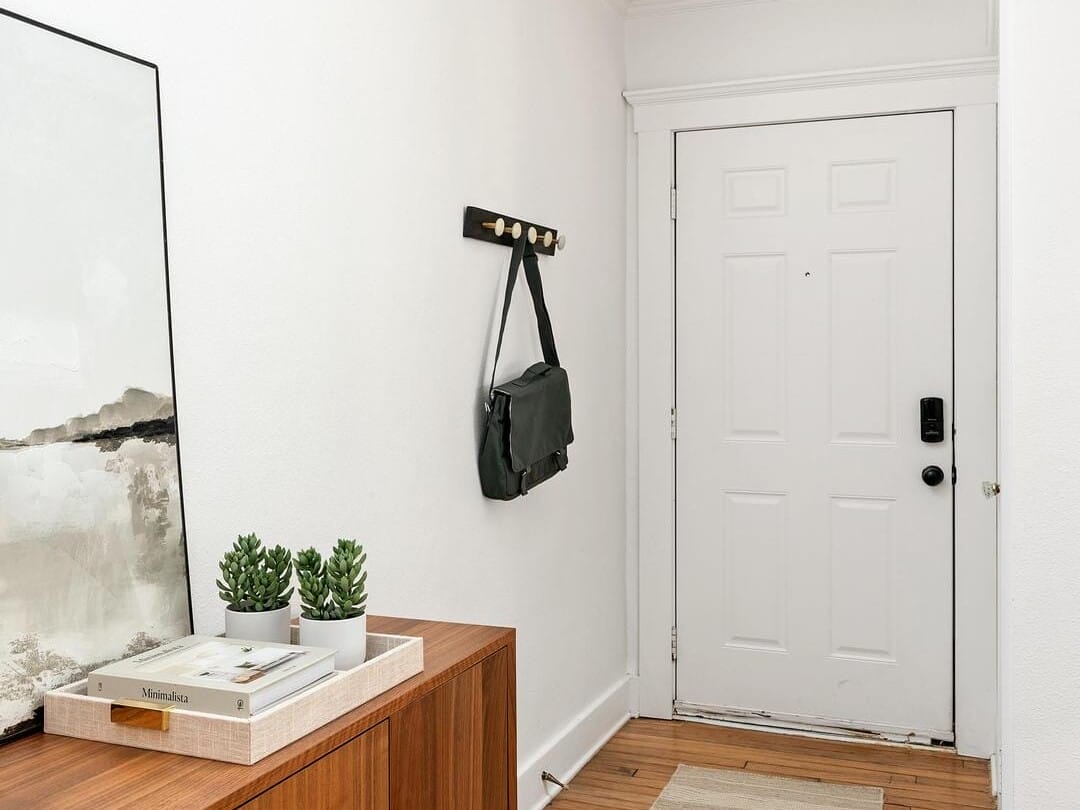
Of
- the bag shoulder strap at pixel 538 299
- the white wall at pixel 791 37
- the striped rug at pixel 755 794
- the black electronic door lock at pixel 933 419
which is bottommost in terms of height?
the striped rug at pixel 755 794

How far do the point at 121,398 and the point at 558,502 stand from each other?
180 centimetres

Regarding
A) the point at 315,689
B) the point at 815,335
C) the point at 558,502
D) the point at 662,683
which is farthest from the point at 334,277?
the point at 662,683

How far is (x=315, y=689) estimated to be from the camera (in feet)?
3.79

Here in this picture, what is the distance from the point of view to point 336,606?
4.42ft

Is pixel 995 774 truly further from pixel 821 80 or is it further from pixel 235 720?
pixel 235 720

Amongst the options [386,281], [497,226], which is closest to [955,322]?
[497,226]

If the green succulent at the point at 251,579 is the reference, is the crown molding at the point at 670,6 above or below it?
above

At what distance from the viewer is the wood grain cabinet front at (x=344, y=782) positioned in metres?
1.06

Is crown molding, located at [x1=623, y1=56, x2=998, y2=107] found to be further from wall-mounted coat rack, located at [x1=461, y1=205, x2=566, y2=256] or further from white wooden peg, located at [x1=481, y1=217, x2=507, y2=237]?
white wooden peg, located at [x1=481, y1=217, x2=507, y2=237]

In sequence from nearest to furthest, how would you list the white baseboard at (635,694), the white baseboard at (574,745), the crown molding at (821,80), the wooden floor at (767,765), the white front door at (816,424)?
the white baseboard at (574,745) → the wooden floor at (767,765) → the crown molding at (821,80) → the white front door at (816,424) → the white baseboard at (635,694)

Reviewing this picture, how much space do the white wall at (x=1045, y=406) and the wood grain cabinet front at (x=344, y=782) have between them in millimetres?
1210

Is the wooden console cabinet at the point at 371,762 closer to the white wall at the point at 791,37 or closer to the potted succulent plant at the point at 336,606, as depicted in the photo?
the potted succulent plant at the point at 336,606

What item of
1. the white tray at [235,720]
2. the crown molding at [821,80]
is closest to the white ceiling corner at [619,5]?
the crown molding at [821,80]

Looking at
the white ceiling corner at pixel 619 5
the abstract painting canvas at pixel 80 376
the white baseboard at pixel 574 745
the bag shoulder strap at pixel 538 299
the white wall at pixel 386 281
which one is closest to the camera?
the abstract painting canvas at pixel 80 376
